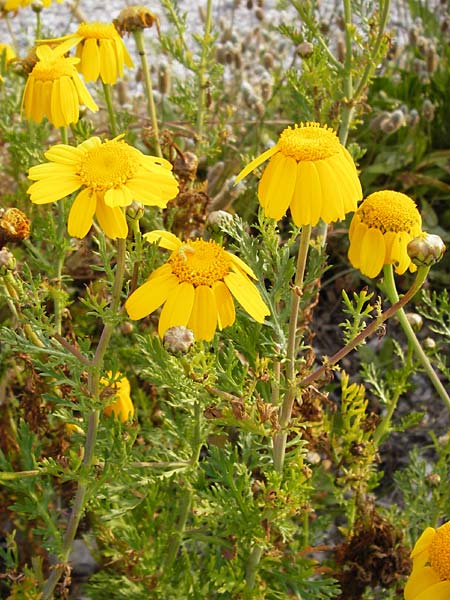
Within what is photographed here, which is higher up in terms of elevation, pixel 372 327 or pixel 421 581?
pixel 372 327

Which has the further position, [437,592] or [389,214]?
[389,214]

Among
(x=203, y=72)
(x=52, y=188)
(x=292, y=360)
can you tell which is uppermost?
(x=52, y=188)

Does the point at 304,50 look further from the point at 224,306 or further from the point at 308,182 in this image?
the point at 224,306

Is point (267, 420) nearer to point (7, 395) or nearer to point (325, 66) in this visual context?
point (325, 66)

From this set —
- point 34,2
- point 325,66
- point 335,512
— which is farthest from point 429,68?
point 335,512

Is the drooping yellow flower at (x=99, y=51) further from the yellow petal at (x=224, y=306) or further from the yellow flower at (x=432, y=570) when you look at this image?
the yellow flower at (x=432, y=570)

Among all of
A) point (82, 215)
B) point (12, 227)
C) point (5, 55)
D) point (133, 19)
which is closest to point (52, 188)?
point (82, 215)

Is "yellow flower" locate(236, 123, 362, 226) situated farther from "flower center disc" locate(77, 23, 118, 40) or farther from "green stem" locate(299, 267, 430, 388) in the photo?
"flower center disc" locate(77, 23, 118, 40)
